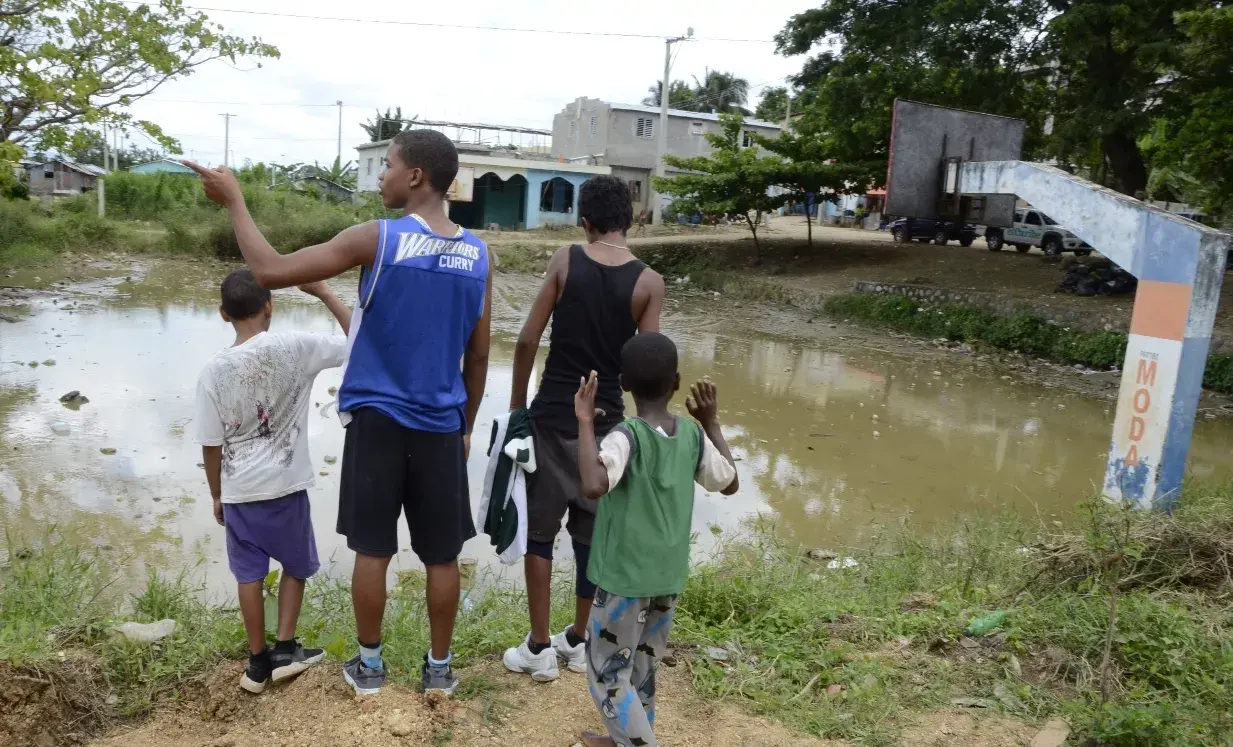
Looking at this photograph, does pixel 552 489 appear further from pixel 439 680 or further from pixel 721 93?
pixel 721 93

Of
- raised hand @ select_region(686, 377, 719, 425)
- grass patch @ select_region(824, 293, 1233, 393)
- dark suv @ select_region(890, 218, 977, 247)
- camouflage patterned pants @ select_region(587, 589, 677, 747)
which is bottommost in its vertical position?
grass patch @ select_region(824, 293, 1233, 393)

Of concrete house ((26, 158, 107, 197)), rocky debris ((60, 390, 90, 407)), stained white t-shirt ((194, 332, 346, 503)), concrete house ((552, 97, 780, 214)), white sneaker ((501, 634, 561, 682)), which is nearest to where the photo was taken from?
stained white t-shirt ((194, 332, 346, 503))

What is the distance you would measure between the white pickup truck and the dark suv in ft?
3.60

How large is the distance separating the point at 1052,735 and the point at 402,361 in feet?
7.97

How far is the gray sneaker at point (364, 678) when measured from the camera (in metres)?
2.82

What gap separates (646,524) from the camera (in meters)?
2.62

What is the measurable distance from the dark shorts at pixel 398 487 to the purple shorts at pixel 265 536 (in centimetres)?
35

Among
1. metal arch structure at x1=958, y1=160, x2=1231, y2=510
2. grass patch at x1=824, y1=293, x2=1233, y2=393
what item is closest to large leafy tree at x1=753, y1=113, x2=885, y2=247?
grass patch at x1=824, y1=293, x2=1233, y2=393

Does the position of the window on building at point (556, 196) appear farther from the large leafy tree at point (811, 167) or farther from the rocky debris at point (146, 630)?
the rocky debris at point (146, 630)

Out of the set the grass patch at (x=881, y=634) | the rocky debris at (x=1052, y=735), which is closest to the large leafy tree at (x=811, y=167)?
the grass patch at (x=881, y=634)

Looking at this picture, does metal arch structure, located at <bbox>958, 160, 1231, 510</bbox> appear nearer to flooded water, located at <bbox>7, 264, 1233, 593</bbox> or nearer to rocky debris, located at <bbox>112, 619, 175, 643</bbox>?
flooded water, located at <bbox>7, 264, 1233, 593</bbox>

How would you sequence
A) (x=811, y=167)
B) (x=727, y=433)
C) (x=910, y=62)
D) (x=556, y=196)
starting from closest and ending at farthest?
Result: (x=727, y=433), (x=910, y=62), (x=811, y=167), (x=556, y=196)

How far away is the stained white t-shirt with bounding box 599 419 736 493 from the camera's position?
2.54m

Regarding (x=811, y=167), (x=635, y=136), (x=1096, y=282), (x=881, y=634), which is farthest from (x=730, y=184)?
(x=881, y=634)
